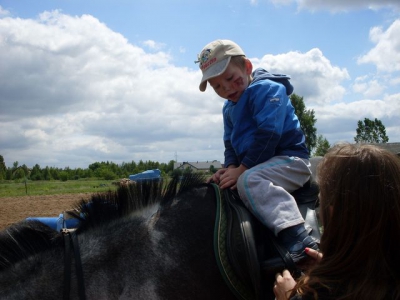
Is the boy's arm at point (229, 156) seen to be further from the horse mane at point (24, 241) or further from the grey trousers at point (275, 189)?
the horse mane at point (24, 241)

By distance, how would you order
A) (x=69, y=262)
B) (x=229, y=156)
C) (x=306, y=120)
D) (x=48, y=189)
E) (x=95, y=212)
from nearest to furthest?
(x=69, y=262) < (x=95, y=212) < (x=229, y=156) < (x=306, y=120) < (x=48, y=189)

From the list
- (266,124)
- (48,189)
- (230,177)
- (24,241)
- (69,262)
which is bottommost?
(48,189)

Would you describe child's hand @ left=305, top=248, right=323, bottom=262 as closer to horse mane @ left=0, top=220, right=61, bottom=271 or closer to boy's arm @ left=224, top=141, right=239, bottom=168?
boy's arm @ left=224, top=141, right=239, bottom=168

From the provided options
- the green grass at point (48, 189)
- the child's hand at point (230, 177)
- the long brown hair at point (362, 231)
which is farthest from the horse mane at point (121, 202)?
the green grass at point (48, 189)

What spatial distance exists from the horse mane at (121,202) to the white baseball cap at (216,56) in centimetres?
90

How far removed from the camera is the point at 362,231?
5.72ft

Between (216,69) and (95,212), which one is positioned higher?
(216,69)

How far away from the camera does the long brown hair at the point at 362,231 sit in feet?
5.63

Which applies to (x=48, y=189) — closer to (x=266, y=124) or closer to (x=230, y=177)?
(x=230, y=177)

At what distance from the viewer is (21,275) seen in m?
2.46

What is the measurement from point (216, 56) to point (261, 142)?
2.59 ft

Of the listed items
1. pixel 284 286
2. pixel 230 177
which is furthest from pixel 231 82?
pixel 284 286

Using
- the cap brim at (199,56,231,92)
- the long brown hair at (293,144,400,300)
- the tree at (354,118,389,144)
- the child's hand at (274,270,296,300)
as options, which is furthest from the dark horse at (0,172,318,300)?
the tree at (354,118,389,144)

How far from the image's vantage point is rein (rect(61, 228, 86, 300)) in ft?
7.78
